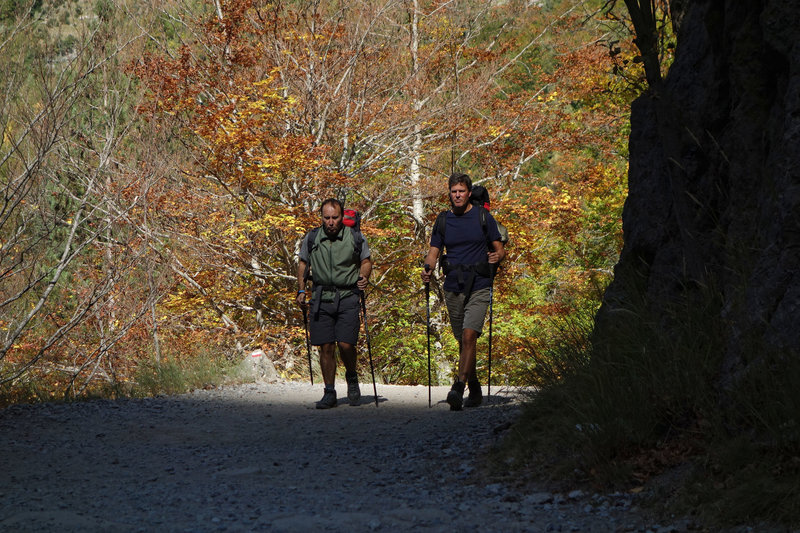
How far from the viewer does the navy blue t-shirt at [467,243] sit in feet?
25.6

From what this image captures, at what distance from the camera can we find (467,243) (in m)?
7.80

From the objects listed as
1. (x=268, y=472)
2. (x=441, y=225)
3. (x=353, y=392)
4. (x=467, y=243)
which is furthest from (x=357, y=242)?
(x=268, y=472)

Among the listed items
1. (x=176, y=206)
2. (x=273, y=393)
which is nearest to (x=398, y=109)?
(x=176, y=206)

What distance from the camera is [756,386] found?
3.83 metres

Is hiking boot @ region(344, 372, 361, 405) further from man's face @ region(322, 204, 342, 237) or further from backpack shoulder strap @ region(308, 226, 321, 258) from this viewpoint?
man's face @ region(322, 204, 342, 237)

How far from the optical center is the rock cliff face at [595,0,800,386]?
403 cm

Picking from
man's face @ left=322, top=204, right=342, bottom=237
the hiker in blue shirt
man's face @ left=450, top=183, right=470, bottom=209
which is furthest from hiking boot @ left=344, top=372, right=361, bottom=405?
man's face @ left=450, top=183, right=470, bottom=209

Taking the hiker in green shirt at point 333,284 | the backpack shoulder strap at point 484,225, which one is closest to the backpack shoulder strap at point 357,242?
the hiker in green shirt at point 333,284

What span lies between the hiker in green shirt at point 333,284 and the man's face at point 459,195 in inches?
46.6

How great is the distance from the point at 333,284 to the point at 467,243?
5.14ft

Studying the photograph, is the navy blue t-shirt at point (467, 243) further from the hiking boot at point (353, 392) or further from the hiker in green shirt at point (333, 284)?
the hiking boot at point (353, 392)

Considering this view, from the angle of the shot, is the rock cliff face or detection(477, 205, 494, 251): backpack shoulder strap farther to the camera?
detection(477, 205, 494, 251): backpack shoulder strap

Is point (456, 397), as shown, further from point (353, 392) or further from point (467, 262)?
point (353, 392)

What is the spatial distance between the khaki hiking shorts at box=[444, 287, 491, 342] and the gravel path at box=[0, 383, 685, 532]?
85 cm
